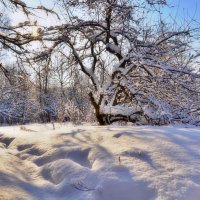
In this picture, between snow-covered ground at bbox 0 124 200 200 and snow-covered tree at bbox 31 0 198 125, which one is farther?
snow-covered tree at bbox 31 0 198 125

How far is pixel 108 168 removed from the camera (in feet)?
13.1

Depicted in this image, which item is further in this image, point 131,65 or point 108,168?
point 131,65

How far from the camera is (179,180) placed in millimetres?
3510

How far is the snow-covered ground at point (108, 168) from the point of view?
3506mm

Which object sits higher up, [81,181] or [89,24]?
[89,24]

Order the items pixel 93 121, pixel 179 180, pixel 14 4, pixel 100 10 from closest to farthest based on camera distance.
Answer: pixel 179 180, pixel 14 4, pixel 100 10, pixel 93 121

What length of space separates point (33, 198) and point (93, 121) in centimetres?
830

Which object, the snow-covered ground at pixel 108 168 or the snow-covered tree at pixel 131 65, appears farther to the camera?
the snow-covered tree at pixel 131 65

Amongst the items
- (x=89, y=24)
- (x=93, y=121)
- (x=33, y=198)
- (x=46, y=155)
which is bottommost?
(x=33, y=198)

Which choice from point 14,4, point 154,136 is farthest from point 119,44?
point 154,136

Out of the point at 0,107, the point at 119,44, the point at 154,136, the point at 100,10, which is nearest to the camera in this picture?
the point at 154,136

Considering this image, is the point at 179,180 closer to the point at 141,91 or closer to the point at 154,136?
the point at 154,136

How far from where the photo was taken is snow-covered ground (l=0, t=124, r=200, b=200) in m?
3.51

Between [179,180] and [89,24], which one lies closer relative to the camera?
[179,180]
